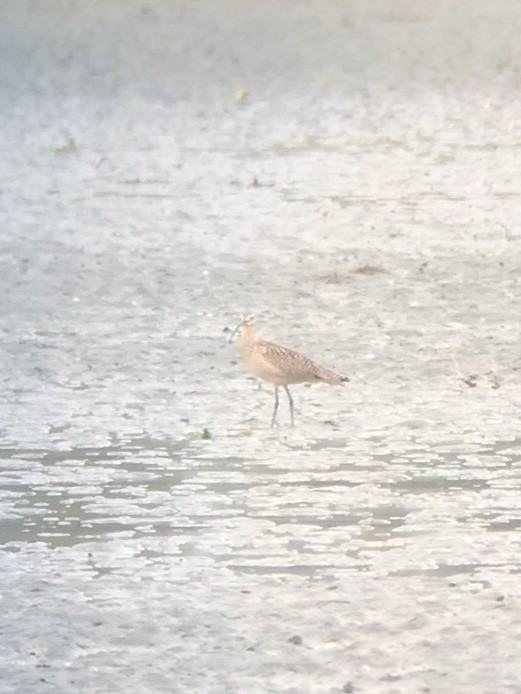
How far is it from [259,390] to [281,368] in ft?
1.72

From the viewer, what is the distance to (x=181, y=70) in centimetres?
1991

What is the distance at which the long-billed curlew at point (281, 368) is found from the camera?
314 inches

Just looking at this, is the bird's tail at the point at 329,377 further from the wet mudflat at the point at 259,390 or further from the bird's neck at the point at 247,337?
the bird's neck at the point at 247,337

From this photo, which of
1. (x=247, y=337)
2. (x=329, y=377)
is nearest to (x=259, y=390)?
(x=247, y=337)

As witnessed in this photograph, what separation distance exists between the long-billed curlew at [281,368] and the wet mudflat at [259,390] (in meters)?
0.12

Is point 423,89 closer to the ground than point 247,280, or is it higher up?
higher up

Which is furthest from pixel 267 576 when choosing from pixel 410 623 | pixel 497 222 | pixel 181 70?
pixel 181 70

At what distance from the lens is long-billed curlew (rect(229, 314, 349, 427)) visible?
26.2 feet

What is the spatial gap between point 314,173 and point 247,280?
13.3ft

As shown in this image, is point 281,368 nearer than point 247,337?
Yes

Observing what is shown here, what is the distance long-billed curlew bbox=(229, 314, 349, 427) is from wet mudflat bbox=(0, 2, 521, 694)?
12cm

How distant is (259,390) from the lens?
27.9 feet

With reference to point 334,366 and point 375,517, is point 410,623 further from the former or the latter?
point 334,366

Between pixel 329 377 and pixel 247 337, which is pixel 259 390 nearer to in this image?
pixel 247 337
